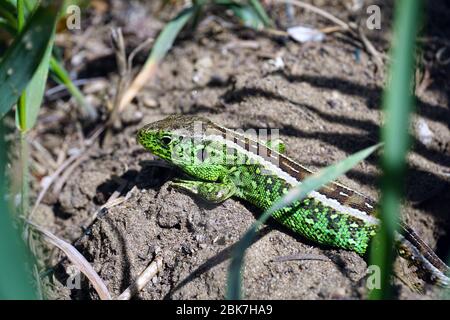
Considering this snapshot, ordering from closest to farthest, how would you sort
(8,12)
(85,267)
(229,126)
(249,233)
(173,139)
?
(249,233) → (85,267) → (173,139) → (8,12) → (229,126)

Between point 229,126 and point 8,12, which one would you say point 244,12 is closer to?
point 229,126

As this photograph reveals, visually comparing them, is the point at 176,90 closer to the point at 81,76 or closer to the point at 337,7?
the point at 81,76

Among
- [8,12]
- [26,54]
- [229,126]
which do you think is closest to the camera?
[26,54]

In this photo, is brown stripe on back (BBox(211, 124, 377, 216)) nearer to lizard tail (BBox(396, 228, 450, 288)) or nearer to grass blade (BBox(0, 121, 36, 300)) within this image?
lizard tail (BBox(396, 228, 450, 288))

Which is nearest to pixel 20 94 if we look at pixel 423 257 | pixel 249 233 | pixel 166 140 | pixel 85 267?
pixel 166 140
